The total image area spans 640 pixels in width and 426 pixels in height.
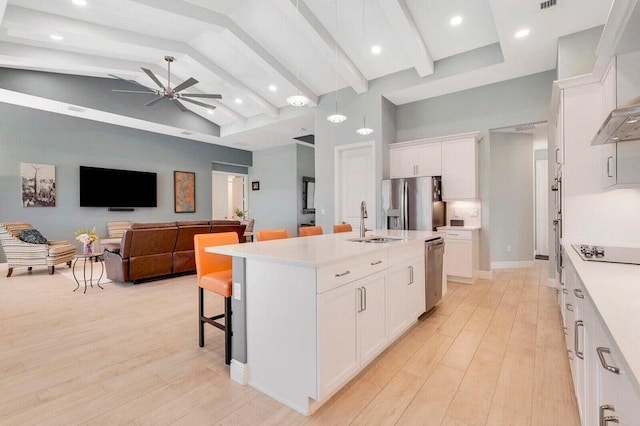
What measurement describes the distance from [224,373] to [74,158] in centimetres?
732

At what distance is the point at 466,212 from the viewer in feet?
17.3

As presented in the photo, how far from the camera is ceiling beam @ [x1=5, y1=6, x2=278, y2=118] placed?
13.5ft

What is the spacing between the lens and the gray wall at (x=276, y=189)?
9.51 meters

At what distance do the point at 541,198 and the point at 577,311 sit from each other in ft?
22.3

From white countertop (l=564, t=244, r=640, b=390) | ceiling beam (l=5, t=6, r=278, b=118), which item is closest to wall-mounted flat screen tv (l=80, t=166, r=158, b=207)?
ceiling beam (l=5, t=6, r=278, b=118)

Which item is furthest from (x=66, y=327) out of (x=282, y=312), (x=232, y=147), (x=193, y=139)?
(x=232, y=147)

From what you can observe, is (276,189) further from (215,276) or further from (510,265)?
(215,276)

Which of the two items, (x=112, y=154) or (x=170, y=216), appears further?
(x=170, y=216)

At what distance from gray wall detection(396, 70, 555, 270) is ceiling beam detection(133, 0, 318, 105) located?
262 centimetres

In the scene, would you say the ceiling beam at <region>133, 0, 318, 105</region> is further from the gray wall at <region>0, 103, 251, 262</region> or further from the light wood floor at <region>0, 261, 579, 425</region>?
the gray wall at <region>0, 103, 251, 262</region>

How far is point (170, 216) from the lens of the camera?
8609 millimetres

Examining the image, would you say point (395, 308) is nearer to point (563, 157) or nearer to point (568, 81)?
point (563, 157)

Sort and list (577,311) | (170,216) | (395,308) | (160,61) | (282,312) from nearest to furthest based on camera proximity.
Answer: (577,311) → (282,312) → (395,308) → (160,61) → (170,216)

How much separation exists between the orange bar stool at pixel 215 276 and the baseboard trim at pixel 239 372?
0.62 feet
